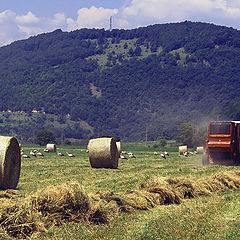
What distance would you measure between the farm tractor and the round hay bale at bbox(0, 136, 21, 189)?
19.0m

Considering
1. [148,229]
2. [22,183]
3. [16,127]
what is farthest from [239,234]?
[16,127]

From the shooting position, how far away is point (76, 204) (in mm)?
12039

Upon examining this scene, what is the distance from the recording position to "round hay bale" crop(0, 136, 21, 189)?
61.1ft

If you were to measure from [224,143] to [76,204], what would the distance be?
80.5 feet

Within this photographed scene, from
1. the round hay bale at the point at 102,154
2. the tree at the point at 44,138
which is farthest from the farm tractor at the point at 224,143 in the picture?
the tree at the point at 44,138

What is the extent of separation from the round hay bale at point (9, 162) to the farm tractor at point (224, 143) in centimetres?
1897

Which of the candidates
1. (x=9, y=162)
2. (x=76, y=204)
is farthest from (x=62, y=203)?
(x=9, y=162)

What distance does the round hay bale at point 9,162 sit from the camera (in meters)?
18.6

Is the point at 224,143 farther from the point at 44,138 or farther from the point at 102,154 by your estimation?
the point at 44,138

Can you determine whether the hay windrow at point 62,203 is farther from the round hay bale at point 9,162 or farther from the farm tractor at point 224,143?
the farm tractor at point 224,143

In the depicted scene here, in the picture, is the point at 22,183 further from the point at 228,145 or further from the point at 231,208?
the point at 228,145

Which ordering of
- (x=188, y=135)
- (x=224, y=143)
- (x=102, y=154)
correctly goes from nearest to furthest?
(x=102, y=154)
(x=224, y=143)
(x=188, y=135)

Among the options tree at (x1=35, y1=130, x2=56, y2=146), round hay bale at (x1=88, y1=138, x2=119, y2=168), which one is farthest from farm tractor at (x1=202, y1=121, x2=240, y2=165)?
tree at (x1=35, y1=130, x2=56, y2=146)

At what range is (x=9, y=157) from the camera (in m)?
19.3
